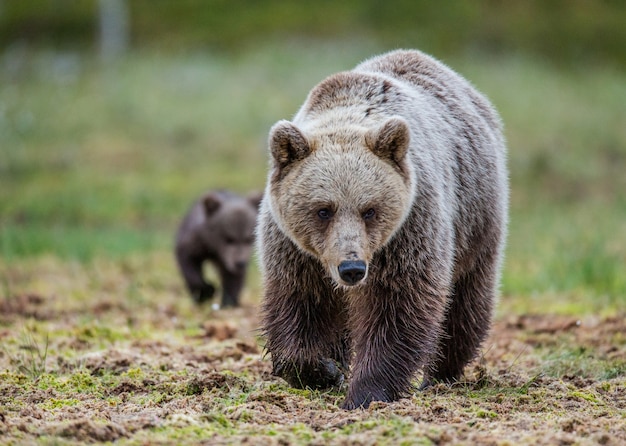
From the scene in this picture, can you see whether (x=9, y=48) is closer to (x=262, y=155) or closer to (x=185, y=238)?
(x=262, y=155)

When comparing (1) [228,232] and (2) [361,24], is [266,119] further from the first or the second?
(2) [361,24]

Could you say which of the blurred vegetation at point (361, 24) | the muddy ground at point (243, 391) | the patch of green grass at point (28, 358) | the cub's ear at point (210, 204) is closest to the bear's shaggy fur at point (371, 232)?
the muddy ground at point (243, 391)

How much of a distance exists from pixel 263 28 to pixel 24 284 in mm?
35904

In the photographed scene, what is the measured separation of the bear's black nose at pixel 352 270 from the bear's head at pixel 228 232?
6600mm

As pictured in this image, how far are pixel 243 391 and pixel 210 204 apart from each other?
647 cm

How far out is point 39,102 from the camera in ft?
86.3

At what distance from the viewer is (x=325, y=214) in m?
5.29

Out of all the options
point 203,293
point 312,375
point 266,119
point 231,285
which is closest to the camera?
point 312,375

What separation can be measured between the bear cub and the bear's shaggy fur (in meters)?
5.37

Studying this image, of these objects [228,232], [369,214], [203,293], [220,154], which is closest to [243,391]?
[369,214]

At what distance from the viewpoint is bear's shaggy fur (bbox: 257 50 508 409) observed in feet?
17.4

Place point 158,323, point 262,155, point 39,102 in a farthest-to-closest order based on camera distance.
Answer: point 39,102 < point 262,155 < point 158,323

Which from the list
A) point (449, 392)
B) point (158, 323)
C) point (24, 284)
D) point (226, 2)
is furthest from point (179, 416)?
point (226, 2)

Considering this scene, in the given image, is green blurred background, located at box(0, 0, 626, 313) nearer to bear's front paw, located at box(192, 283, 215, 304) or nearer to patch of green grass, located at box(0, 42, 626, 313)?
patch of green grass, located at box(0, 42, 626, 313)
